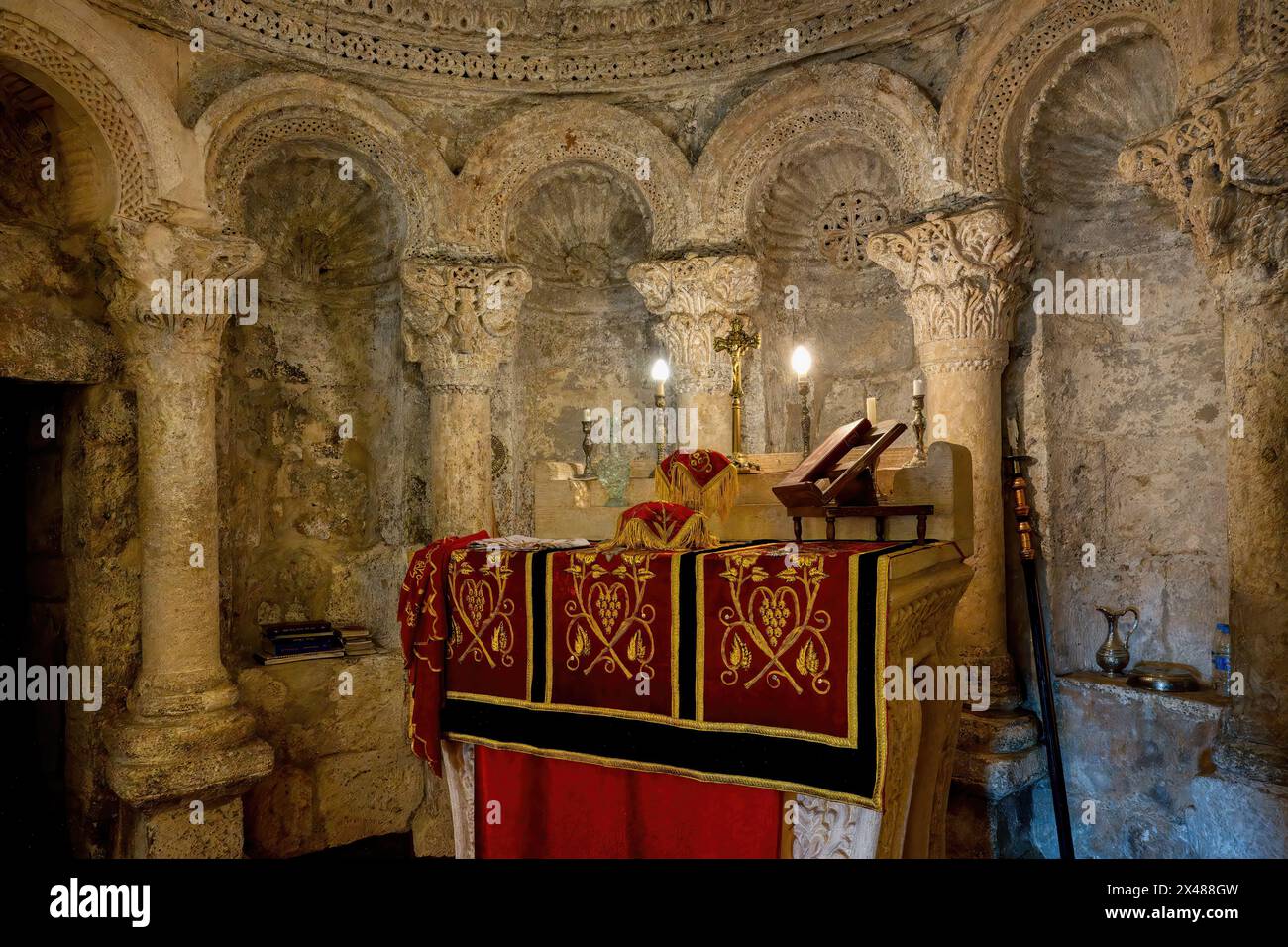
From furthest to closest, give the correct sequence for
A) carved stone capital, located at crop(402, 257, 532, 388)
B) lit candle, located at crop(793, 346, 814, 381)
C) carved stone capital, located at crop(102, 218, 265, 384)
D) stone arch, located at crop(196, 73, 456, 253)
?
carved stone capital, located at crop(402, 257, 532, 388) < stone arch, located at crop(196, 73, 456, 253) < carved stone capital, located at crop(102, 218, 265, 384) < lit candle, located at crop(793, 346, 814, 381)

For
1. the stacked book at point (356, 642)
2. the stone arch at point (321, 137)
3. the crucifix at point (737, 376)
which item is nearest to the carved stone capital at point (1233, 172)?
the crucifix at point (737, 376)

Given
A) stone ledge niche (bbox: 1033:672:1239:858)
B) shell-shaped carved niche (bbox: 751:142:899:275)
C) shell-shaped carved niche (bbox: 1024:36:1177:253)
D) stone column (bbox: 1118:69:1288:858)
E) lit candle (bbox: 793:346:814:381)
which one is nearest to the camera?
stone column (bbox: 1118:69:1288:858)

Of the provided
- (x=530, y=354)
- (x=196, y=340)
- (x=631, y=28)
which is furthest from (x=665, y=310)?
(x=196, y=340)

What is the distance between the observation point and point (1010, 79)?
4844 mm

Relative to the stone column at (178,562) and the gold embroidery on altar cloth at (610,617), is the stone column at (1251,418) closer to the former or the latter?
the gold embroidery on altar cloth at (610,617)

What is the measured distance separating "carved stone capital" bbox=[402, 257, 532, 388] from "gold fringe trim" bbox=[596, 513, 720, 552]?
3030mm

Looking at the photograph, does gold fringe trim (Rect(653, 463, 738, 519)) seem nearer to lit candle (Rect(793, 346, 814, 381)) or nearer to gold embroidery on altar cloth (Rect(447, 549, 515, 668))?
gold embroidery on altar cloth (Rect(447, 549, 515, 668))

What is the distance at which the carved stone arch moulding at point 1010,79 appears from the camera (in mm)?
4574

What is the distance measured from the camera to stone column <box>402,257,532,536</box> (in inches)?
226

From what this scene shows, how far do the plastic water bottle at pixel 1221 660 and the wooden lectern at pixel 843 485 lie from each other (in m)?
2.47

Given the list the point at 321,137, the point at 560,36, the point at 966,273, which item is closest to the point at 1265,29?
the point at 966,273

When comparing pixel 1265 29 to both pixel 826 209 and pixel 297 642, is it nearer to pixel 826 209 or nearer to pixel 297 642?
pixel 826 209

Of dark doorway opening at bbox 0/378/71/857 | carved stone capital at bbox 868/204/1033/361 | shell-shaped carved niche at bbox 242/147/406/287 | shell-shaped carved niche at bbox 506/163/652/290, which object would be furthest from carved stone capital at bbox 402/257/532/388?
carved stone capital at bbox 868/204/1033/361

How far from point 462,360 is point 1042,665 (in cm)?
403
